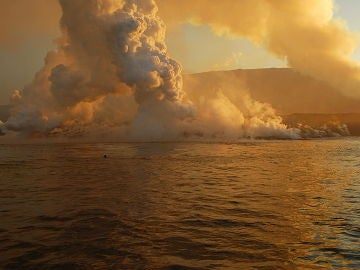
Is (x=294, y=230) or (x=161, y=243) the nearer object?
(x=161, y=243)

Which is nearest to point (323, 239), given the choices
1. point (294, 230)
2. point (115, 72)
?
point (294, 230)

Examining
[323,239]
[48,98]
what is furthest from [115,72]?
[323,239]

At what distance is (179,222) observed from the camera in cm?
1174

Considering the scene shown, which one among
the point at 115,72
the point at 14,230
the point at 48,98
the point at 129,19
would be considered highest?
the point at 129,19

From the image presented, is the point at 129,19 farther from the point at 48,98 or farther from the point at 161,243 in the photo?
the point at 161,243

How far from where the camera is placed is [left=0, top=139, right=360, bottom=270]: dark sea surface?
342 inches

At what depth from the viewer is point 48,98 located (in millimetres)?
67688

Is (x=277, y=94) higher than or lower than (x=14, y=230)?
higher

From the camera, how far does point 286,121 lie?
A: 118500 millimetres

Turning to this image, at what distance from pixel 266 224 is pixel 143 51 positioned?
4932cm

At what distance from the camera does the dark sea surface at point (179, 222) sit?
342 inches

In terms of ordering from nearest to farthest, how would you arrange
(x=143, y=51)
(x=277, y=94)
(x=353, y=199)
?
(x=353, y=199), (x=143, y=51), (x=277, y=94)

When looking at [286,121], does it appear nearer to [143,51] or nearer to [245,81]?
[245,81]

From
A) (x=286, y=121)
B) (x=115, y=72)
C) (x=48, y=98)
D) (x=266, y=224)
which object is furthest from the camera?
(x=286, y=121)
